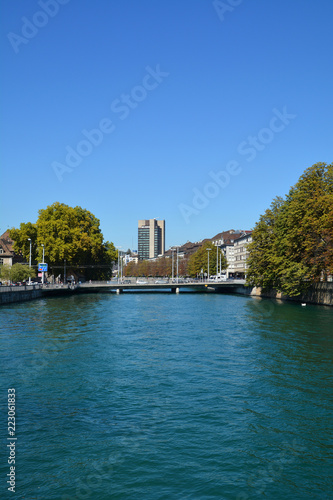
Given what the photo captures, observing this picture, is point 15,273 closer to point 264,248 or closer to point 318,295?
point 264,248

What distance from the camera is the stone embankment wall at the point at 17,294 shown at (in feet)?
203

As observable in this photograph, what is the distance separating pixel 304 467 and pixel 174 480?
3338mm

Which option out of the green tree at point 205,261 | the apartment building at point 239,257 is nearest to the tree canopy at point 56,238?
the green tree at point 205,261

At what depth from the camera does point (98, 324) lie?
136 feet

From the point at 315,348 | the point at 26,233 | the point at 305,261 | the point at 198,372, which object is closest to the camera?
the point at 198,372

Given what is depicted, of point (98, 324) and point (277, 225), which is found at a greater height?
point (277, 225)

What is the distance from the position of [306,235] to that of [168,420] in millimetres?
48173

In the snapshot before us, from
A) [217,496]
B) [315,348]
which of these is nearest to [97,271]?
[315,348]

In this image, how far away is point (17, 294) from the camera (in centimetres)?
6788

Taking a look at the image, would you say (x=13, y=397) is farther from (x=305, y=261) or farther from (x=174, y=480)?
(x=305, y=261)

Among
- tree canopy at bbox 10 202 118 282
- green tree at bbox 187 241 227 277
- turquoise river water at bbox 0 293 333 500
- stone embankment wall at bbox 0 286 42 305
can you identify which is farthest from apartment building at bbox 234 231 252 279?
turquoise river water at bbox 0 293 333 500

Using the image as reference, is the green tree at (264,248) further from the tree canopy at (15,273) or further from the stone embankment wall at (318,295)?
the tree canopy at (15,273)

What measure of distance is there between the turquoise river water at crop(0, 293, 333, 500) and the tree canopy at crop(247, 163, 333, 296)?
2917cm

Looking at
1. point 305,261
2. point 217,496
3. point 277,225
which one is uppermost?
point 277,225
